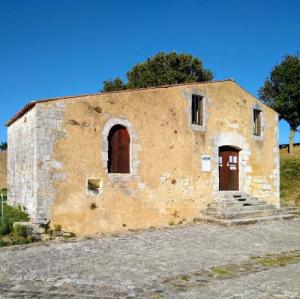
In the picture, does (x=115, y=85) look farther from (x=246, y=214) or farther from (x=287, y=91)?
(x=246, y=214)

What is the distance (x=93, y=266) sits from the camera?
22.4ft

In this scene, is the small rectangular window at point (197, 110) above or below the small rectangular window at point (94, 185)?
above

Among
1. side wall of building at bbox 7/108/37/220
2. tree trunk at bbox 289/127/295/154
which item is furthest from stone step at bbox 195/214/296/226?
tree trunk at bbox 289/127/295/154

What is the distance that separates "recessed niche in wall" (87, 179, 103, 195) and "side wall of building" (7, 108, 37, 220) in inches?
58.0

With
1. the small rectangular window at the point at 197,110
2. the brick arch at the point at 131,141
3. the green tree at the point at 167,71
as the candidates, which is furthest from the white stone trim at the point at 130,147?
the green tree at the point at 167,71

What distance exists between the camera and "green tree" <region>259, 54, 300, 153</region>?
29.4 meters

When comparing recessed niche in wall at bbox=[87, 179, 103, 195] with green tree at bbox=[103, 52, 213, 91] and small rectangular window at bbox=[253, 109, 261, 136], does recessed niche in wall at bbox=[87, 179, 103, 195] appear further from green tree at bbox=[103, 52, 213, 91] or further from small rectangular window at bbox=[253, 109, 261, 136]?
green tree at bbox=[103, 52, 213, 91]

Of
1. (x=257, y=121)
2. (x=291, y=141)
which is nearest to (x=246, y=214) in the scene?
(x=257, y=121)

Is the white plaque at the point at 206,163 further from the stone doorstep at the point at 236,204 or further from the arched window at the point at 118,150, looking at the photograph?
the arched window at the point at 118,150

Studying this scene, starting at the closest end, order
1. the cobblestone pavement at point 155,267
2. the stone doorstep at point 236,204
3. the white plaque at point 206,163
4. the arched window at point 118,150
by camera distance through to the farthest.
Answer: the cobblestone pavement at point 155,267 < the arched window at point 118,150 < the stone doorstep at point 236,204 < the white plaque at point 206,163

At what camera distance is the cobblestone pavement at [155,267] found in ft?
17.9

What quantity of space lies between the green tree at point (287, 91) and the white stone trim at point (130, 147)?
2095cm

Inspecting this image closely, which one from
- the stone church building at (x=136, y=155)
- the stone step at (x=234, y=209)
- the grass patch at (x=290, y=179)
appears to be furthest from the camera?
the grass patch at (x=290, y=179)

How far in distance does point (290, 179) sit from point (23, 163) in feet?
52.5
